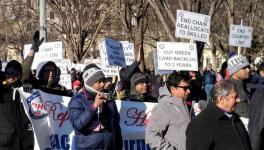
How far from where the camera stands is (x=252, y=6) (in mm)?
29000

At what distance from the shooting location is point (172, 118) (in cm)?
669

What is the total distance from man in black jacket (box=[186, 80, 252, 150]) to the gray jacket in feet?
3.40

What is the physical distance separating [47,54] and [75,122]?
8.02 meters

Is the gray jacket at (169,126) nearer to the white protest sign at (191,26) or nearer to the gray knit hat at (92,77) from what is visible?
the gray knit hat at (92,77)

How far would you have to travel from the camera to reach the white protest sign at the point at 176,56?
37.3ft

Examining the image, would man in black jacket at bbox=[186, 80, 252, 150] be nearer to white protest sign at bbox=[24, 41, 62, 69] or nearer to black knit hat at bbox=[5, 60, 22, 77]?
black knit hat at bbox=[5, 60, 22, 77]

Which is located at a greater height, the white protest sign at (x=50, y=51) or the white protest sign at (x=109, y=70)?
the white protest sign at (x=50, y=51)

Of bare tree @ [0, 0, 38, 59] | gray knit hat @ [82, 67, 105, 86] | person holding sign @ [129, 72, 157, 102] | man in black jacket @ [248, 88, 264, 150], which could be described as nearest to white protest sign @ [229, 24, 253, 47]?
person holding sign @ [129, 72, 157, 102]

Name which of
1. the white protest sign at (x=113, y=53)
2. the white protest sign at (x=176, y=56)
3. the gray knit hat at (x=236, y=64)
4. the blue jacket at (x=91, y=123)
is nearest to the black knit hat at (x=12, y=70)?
the blue jacket at (x=91, y=123)

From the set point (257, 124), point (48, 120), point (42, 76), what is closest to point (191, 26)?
point (42, 76)

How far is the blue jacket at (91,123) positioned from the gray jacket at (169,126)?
55cm

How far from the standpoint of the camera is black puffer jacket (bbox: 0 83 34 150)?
7.12 meters

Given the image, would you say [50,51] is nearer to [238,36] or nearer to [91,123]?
[238,36]

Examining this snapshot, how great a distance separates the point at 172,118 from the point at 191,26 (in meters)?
5.61
